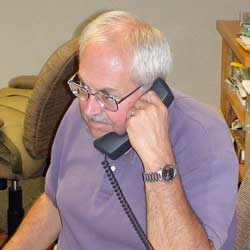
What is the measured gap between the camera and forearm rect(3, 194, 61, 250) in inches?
65.6

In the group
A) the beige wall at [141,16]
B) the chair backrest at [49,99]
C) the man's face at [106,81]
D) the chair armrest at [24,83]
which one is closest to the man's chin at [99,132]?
the man's face at [106,81]

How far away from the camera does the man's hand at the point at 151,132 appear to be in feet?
4.51

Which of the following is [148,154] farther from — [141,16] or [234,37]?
[141,16]

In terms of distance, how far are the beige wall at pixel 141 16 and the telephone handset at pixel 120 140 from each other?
84.3 inches

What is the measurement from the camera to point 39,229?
169 cm

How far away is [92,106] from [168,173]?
0.74 feet

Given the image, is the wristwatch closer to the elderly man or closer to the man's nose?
the elderly man

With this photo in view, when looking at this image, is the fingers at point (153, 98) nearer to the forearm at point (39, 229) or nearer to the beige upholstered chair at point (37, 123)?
the forearm at point (39, 229)

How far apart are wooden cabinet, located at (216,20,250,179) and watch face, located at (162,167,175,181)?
116 centimetres

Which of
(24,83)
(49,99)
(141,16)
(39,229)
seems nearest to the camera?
(39,229)

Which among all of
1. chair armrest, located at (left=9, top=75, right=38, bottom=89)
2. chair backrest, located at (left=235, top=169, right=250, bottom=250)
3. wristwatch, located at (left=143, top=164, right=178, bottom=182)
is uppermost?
wristwatch, located at (left=143, top=164, right=178, bottom=182)

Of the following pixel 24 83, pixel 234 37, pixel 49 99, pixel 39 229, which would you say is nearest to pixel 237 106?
pixel 234 37

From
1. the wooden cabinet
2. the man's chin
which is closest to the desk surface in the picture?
the wooden cabinet

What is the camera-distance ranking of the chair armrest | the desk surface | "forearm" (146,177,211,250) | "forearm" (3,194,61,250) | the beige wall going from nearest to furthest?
1. "forearm" (146,177,211,250)
2. "forearm" (3,194,61,250)
3. the desk surface
4. the chair armrest
5. the beige wall
